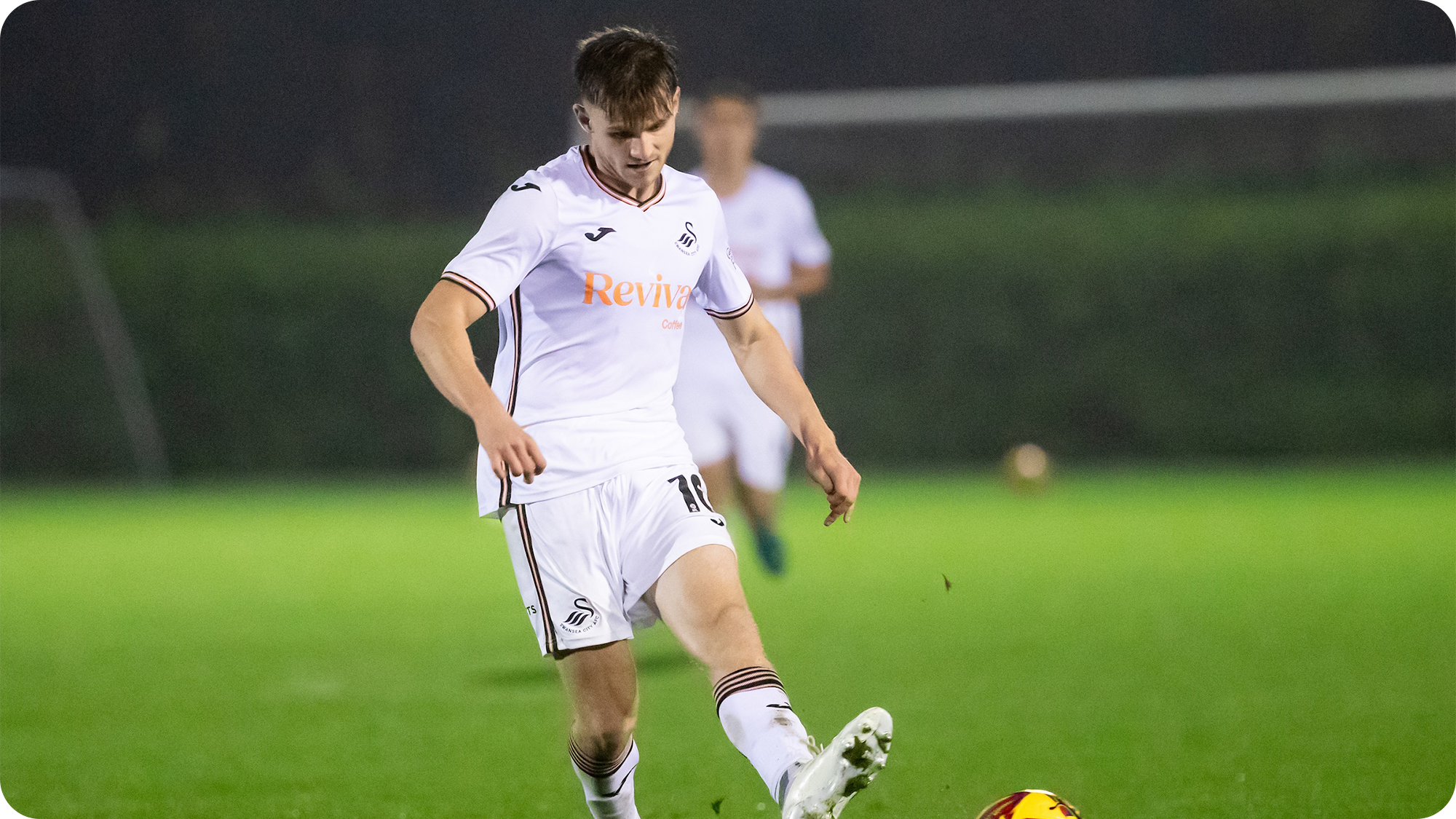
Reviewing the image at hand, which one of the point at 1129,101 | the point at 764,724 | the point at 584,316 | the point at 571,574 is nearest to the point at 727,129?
the point at 584,316

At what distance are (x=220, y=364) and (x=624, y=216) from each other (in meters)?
17.2

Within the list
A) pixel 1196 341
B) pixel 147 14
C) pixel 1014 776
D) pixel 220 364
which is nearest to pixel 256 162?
pixel 147 14

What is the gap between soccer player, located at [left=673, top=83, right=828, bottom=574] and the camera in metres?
8.05

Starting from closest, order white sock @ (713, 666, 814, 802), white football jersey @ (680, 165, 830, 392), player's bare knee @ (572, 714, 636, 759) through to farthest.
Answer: white sock @ (713, 666, 814, 802)
player's bare knee @ (572, 714, 636, 759)
white football jersey @ (680, 165, 830, 392)

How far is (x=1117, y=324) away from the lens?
18250mm

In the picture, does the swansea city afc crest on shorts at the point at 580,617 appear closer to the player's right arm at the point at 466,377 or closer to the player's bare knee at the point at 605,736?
the player's bare knee at the point at 605,736

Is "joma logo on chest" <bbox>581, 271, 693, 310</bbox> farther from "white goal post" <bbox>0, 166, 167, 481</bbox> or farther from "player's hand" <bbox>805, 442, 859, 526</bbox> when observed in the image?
"white goal post" <bbox>0, 166, 167, 481</bbox>

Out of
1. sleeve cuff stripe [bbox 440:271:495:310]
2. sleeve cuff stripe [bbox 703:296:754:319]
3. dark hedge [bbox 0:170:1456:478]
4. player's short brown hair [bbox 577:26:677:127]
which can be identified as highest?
player's short brown hair [bbox 577:26:677:127]

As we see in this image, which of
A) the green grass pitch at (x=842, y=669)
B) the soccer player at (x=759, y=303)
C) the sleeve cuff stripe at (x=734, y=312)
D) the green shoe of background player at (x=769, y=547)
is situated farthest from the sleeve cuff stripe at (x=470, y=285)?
the green shoe of background player at (x=769, y=547)

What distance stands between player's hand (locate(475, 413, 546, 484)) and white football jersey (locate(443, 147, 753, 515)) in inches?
15.2

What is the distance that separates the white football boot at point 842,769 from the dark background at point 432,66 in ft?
67.8

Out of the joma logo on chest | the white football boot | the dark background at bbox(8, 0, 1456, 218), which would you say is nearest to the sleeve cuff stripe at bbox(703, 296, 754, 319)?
the joma logo on chest

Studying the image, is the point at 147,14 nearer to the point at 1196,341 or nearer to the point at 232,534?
the point at 232,534

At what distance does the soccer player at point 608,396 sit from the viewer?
3.63 metres
